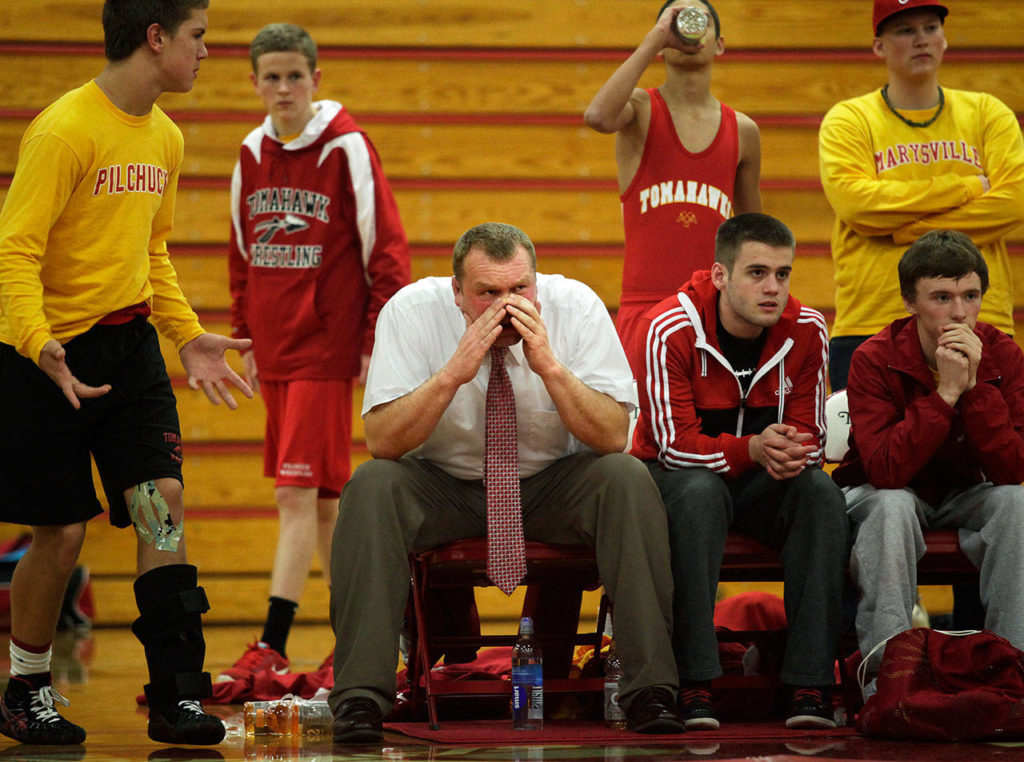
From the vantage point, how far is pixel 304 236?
4.66 m

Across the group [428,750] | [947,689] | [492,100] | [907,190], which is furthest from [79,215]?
[492,100]

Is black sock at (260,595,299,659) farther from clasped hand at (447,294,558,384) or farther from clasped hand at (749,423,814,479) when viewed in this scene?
clasped hand at (749,423,814,479)

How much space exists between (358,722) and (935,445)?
162 cm

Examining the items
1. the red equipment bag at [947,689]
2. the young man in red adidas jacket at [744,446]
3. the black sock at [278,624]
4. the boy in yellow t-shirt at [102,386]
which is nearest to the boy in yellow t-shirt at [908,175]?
the young man in red adidas jacket at [744,446]

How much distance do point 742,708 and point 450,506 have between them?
0.94m

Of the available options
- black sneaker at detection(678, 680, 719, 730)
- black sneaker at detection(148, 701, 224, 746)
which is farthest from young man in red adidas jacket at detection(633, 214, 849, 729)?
black sneaker at detection(148, 701, 224, 746)

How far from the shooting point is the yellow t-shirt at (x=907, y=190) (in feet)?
13.5

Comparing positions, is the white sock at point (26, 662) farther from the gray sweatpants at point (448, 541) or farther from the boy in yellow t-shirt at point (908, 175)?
the boy in yellow t-shirt at point (908, 175)

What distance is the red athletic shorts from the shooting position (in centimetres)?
450

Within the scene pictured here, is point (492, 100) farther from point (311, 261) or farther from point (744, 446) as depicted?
point (744, 446)

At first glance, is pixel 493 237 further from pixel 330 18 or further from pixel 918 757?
pixel 330 18

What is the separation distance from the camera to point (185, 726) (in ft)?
9.59

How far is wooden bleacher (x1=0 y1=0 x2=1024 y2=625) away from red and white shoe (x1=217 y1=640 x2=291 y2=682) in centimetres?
206

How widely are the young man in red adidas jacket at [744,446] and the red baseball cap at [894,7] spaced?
1154 mm
